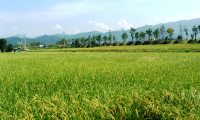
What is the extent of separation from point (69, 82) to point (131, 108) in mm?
5847

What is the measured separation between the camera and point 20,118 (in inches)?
273

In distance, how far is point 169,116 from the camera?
652 cm

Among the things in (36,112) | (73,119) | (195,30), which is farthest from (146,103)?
(195,30)

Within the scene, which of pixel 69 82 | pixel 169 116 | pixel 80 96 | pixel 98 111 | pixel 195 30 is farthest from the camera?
pixel 195 30

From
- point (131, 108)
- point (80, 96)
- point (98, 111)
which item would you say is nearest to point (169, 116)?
point (131, 108)

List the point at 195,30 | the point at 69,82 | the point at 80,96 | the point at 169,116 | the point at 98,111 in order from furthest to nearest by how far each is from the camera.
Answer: the point at 195,30, the point at 69,82, the point at 80,96, the point at 98,111, the point at 169,116

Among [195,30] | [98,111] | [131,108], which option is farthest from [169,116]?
[195,30]

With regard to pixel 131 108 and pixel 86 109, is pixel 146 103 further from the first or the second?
pixel 86 109

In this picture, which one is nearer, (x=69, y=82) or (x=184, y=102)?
(x=184, y=102)

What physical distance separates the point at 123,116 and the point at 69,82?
241 inches

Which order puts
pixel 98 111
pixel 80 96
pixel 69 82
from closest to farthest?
1. pixel 98 111
2. pixel 80 96
3. pixel 69 82

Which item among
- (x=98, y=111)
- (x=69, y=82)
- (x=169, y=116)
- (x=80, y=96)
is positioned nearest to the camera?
(x=169, y=116)

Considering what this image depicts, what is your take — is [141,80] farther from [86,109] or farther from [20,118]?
[20,118]

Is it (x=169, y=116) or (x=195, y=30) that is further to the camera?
(x=195, y=30)
